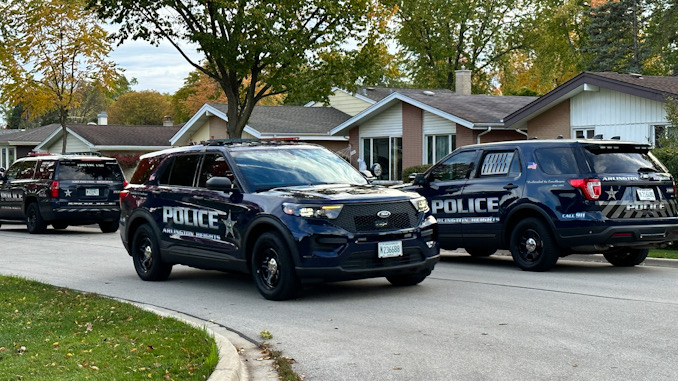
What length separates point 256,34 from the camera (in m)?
30.0

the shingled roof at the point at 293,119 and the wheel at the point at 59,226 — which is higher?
the shingled roof at the point at 293,119

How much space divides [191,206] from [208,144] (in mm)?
923

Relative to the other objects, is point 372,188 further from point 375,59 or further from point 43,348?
point 375,59

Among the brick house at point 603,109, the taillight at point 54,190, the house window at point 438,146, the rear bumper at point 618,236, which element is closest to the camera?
the rear bumper at point 618,236

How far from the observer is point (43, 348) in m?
7.50

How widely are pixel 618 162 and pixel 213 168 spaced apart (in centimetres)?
561

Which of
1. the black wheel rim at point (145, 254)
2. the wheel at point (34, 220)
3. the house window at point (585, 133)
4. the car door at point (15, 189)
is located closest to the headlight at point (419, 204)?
the black wheel rim at point (145, 254)

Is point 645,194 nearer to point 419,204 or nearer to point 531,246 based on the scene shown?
point 531,246

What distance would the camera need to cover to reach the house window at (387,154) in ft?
112

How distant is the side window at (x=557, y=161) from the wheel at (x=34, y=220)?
1411 cm

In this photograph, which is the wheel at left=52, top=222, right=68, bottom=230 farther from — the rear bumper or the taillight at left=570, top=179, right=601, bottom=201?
the taillight at left=570, top=179, right=601, bottom=201

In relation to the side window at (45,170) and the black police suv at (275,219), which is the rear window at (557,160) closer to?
the black police suv at (275,219)

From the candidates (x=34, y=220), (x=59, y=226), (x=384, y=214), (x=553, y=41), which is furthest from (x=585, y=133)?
(x=553, y=41)

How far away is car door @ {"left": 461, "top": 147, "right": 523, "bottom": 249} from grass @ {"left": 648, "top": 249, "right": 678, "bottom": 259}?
287 centimetres
